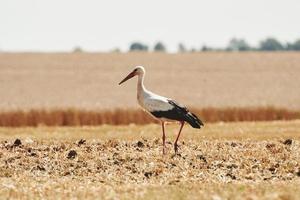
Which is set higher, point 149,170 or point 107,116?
point 149,170

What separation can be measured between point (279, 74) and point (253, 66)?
7.98 metres

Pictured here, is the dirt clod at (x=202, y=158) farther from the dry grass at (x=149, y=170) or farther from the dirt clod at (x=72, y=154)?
the dirt clod at (x=72, y=154)

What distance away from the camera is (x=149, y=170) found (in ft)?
62.3

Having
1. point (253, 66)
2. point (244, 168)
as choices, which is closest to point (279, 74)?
point (253, 66)

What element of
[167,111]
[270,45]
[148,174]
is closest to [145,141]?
[167,111]

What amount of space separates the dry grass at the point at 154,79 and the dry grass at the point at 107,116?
15.0ft

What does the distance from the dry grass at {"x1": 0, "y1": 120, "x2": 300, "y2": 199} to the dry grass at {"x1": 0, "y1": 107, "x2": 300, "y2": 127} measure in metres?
14.7

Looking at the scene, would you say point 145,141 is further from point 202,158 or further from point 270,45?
point 270,45

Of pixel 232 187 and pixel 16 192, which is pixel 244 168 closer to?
pixel 232 187

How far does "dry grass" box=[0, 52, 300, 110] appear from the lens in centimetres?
5616

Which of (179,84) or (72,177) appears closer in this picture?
(72,177)

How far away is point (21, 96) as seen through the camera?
6016 cm

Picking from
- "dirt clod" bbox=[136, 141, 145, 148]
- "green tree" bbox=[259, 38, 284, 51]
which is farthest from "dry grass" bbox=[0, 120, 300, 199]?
"green tree" bbox=[259, 38, 284, 51]

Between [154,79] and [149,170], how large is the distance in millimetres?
56407
